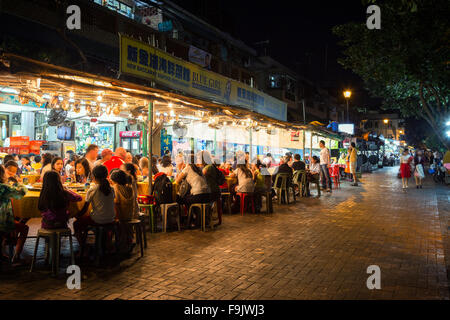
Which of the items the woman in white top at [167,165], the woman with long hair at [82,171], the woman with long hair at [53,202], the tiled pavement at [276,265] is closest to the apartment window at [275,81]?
the tiled pavement at [276,265]

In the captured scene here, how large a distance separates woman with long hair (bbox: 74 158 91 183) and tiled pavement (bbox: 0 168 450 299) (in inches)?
80.3

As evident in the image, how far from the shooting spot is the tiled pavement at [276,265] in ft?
14.0

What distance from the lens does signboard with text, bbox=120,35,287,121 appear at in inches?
296

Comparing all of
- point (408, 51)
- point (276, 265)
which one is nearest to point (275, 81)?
point (408, 51)

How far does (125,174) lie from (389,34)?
11.4 meters

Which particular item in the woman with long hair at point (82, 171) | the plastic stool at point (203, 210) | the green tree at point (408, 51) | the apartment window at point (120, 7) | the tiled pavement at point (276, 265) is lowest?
the tiled pavement at point (276, 265)

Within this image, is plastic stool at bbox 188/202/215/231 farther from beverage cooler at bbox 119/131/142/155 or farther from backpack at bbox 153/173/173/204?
beverage cooler at bbox 119/131/142/155

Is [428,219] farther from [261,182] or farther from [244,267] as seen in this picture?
[244,267]

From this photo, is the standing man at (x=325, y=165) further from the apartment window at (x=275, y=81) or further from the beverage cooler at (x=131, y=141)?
the apartment window at (x=275, y=81)

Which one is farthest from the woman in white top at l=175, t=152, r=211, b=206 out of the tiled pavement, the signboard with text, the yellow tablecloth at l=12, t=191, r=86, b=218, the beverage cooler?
the beverage cooler

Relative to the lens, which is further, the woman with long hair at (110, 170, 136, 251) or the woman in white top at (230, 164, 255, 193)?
the woman in white top at (230, 164, 255, 193)

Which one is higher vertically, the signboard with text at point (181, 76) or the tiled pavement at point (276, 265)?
the signboard with text at point (181, 76)

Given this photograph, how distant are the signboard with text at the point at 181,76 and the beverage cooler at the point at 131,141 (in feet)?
22.8

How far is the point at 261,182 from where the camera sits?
10.2 meters
